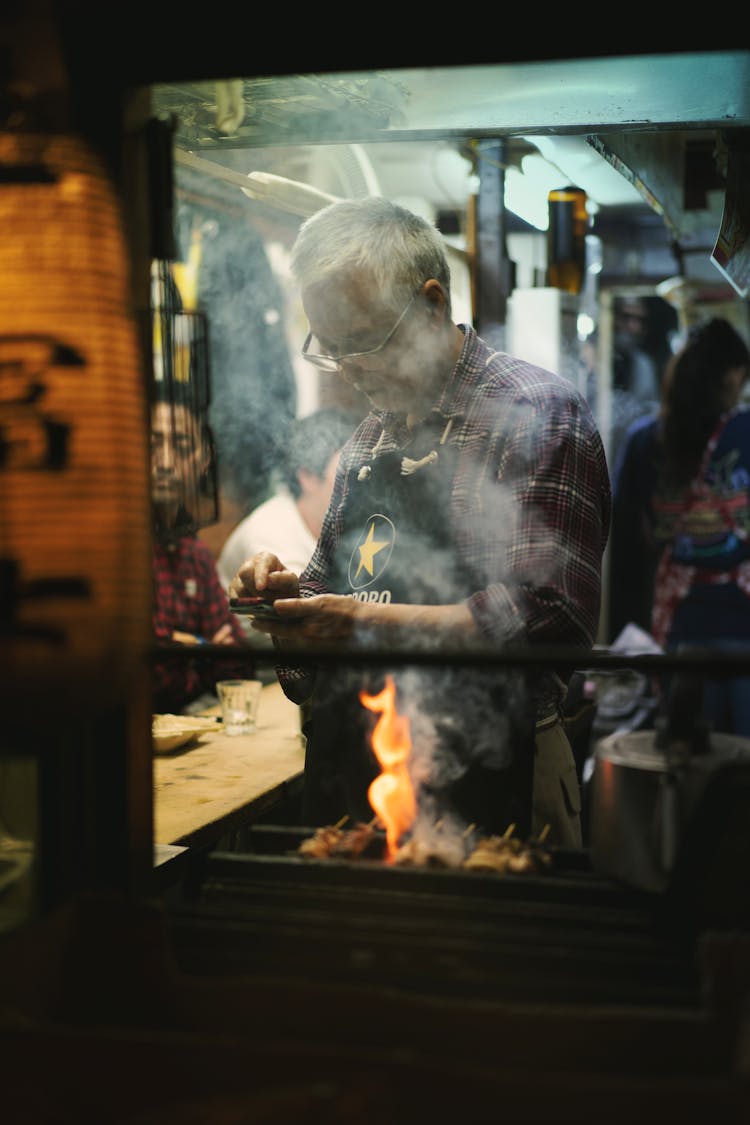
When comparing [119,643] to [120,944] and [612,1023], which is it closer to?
[120,944]

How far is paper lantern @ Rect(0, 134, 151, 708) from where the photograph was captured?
5.76 ft

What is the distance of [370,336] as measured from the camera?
3.43 m

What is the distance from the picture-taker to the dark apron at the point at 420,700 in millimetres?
3295

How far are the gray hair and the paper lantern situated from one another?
1581mm

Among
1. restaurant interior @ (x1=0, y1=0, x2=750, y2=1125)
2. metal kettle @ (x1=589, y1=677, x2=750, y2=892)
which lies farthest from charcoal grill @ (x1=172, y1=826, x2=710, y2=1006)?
metal kettle @ (x1=589, y1=677, x2=750, y2=892)

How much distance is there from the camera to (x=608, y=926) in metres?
2.08

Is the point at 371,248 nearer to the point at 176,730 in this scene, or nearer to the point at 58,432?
the point at 58,432

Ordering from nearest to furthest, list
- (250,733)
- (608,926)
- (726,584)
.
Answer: (608,926) < (250,733) < (726,584)

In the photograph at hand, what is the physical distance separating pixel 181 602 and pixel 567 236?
3160 millimetres

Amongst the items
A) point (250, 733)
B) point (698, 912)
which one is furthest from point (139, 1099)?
point (250, 733)

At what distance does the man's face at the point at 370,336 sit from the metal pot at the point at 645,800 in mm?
1393

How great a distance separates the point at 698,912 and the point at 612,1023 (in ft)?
1.49

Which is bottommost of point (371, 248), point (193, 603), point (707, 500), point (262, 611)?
point (193, 603)

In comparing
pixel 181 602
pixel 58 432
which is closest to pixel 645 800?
pixel 58 432
